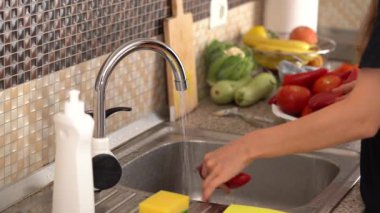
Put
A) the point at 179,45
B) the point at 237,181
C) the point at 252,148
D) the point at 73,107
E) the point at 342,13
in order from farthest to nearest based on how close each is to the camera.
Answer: the point at 342,13 → the point at 179,45 → the point at 237,181 → the point at 252,148 → the point at 73,107

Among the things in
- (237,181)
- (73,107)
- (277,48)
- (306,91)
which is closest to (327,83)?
(306,91)

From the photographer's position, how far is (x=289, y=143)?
1173 millimetres

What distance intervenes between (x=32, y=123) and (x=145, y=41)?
26 centimetres

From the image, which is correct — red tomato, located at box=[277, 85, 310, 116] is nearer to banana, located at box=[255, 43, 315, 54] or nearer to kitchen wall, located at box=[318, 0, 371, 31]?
banana, located at box=[255, 43, 315, 54]

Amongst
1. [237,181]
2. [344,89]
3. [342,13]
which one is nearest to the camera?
[237,181]

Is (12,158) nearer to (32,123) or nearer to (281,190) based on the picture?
(32,123)

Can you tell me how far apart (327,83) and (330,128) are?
0.60m

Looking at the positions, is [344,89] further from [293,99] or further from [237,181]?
[237,181]

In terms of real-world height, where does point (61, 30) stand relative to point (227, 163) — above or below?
above

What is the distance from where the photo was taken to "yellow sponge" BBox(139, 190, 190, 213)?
1.20 m

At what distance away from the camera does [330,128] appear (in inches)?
44.8

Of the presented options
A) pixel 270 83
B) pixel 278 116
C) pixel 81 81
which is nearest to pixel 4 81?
pixel 81 81

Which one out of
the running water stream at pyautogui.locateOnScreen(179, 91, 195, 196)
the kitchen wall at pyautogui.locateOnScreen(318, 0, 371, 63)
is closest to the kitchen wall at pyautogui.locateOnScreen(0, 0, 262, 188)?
the running water stream at pyautogui.locateOnScreen(179, 91, 195, 196)

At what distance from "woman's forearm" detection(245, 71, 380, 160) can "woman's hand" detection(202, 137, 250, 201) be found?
0.04ft
